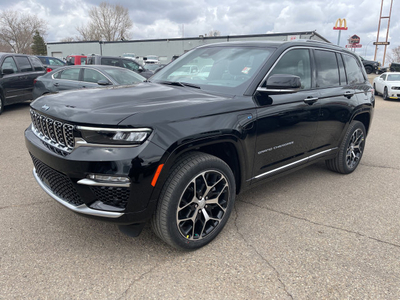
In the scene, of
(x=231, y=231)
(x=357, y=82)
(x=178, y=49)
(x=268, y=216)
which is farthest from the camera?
(x=178, y=49)

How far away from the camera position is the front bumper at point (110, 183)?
2.12m

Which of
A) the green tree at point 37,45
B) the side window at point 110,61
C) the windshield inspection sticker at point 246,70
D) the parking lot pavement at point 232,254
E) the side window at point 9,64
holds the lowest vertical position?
the parking lot pavement at point 232,254

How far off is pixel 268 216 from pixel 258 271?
3.21 feet

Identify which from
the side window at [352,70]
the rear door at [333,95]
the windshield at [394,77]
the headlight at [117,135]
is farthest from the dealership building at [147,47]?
the headlight at [117,135]

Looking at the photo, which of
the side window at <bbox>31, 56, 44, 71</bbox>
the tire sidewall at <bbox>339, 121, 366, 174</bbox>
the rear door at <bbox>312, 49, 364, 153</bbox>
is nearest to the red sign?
the side window at <bbox>31, 56, 44, 71</bbox>

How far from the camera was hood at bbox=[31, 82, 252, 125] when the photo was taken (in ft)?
7.22

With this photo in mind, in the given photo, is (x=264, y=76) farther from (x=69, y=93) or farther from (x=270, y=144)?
(x=69, y=93)

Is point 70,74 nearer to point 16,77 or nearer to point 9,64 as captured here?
point 16,77

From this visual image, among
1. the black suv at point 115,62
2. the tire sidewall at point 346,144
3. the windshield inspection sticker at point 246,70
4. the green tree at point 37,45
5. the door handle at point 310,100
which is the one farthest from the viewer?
the green tree at point 37,45

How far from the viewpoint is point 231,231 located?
3021 mm

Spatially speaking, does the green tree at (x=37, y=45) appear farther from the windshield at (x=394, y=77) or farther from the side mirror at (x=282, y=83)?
the side mirror at (x=282, y=83)

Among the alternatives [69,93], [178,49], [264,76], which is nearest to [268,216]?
[264,76]

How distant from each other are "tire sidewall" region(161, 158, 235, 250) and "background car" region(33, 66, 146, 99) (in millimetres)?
5422

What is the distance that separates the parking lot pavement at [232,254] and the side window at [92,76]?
4.25 meters
